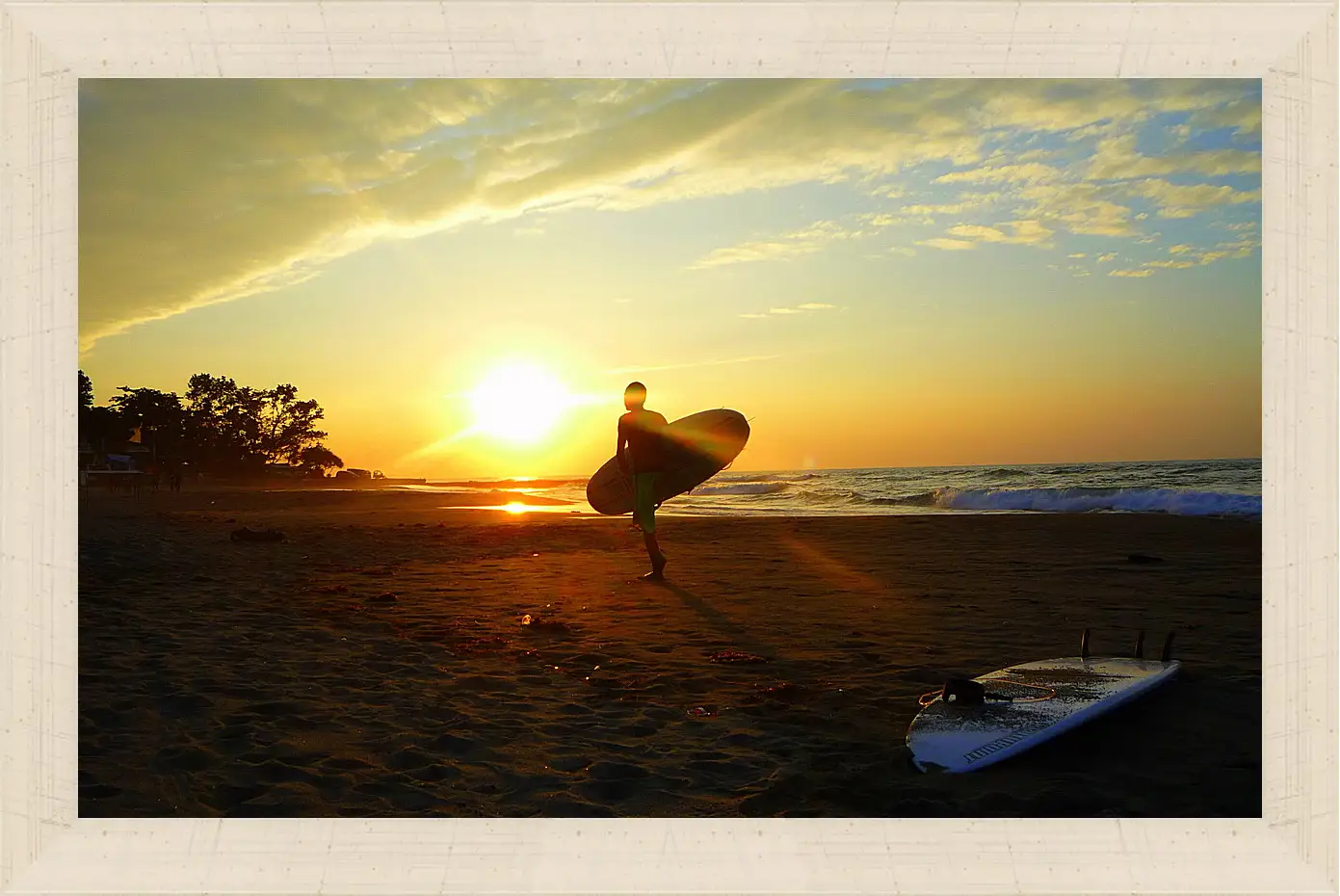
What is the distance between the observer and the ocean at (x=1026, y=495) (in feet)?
49.0

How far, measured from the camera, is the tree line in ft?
111

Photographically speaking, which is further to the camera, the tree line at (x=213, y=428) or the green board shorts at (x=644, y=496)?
the tree line at (x=213, y=428)

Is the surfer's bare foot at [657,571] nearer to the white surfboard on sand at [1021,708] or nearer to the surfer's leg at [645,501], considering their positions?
the surfer's leg at [645,501]

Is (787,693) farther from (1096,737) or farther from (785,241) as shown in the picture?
(785,241)

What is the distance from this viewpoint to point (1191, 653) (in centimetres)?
415

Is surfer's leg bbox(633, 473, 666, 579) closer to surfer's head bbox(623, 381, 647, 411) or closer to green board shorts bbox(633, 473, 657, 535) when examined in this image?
green board shorts bbox(633, 473, 657, 535)

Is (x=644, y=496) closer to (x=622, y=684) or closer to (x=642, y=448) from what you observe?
(x=642, y=448)

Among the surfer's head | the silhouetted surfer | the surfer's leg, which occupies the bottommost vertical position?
the surfer's leg

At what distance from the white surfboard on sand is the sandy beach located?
71 millimetres

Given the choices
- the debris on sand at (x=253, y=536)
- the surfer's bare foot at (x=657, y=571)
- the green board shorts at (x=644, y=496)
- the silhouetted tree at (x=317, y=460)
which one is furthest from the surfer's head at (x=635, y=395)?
the silhouetted tree at (x=317, y=460)

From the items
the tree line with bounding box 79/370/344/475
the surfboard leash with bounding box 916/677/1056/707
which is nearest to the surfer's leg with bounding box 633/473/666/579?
the surfboard leash with bounding box 916/677/1056/707

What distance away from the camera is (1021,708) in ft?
10.3

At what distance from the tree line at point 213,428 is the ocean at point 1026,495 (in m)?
23.9

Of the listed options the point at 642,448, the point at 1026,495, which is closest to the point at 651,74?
the point at 642,448
